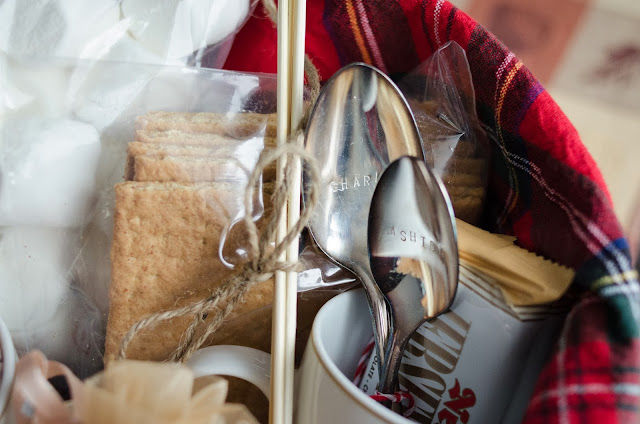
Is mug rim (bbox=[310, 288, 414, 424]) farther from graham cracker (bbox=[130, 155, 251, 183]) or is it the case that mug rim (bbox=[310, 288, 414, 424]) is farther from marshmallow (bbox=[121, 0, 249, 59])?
marshmallow (bbox=[121, 0, 249, 59])

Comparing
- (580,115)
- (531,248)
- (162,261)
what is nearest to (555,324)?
(531,248)

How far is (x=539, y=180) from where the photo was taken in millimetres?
313

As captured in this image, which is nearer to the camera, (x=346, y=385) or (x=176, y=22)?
(x=346, y=385)

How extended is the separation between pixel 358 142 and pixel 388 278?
10cm

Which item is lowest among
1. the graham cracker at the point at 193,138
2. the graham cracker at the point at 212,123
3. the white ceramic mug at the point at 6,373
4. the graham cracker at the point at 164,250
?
the white ceramic mug at the point at 6,373

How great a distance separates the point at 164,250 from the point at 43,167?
10 cm

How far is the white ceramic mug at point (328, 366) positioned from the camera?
0.27 metres

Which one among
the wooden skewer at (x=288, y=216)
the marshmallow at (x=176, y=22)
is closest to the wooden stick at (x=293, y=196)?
the wooden skewer at (x=288, y=216)

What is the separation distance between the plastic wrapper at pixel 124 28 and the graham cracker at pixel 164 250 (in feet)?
0.37

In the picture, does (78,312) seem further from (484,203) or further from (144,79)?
(484,203)

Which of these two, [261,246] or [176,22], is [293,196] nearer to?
[261,246]

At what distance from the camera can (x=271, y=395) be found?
313mm

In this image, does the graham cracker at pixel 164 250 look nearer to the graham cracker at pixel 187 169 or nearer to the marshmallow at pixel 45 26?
the graham cracker at pixel 187 169

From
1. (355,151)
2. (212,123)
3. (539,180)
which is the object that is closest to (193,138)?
(212,123)
